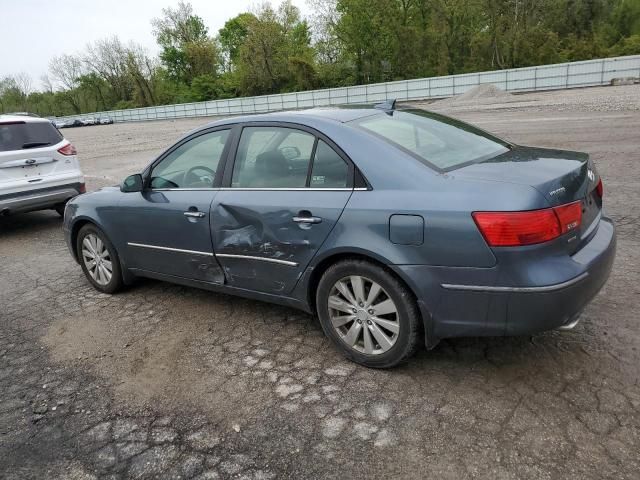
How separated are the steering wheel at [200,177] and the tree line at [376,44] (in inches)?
2081

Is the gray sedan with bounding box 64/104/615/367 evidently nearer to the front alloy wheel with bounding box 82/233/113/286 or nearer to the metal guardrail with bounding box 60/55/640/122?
the front alloy wheel with bounding box 82/233/113/286

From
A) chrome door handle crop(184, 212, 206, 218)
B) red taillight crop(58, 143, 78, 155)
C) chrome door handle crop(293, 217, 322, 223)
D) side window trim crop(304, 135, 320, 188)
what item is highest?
side window trim crop(304, 135, 320, 188)

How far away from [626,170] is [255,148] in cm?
639

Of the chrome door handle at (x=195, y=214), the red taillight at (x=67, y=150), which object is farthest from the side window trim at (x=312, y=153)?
the red taillight at (x=67, y=150)

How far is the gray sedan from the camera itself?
272cm

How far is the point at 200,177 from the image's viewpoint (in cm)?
405

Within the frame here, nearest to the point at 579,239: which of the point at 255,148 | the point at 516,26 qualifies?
the point at 255,148

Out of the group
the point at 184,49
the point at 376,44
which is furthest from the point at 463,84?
the point at 184,49

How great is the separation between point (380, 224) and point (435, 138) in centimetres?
92

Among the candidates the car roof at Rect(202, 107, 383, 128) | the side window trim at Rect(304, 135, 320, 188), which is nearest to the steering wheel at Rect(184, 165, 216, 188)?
the car roof at Rect(202, 107, 383, 128)

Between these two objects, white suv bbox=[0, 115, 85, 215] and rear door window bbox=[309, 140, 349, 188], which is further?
white suv bbox=[0, 115, 85, 215]

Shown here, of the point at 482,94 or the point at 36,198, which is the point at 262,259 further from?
the point at 482,94

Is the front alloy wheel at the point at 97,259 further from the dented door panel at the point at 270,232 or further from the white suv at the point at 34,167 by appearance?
the white suv at the point at 34,167

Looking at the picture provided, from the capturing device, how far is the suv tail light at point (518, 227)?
8.70ft
